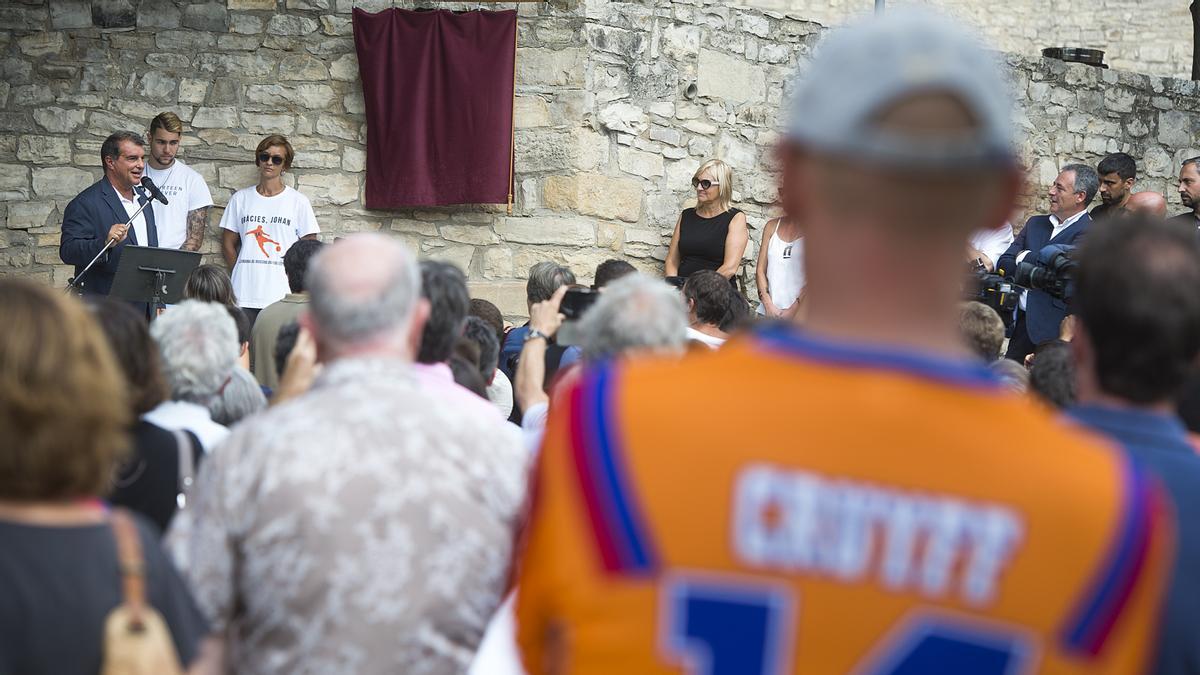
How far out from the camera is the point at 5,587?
1.86m

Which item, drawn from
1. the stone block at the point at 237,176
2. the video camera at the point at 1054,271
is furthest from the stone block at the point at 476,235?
the video camera at the point at 1054,271

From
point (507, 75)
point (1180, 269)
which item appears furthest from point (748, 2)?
point (1180, 269)

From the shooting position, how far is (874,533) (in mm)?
1178

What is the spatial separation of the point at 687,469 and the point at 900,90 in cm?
37

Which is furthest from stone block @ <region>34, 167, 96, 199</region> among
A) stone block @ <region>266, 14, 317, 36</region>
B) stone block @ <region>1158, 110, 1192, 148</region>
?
stone block @ <region>1158, 110, 1192, 148</region>

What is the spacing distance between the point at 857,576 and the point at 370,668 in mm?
1091

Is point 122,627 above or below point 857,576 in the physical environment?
below

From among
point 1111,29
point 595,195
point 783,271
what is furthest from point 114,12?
point 1111,29

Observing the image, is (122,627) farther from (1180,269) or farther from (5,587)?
(1180,269)

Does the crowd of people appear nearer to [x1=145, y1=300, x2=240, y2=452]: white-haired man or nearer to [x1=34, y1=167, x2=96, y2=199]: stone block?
[x1=145, y1=300, x2=240, y2=452]: white-haired man

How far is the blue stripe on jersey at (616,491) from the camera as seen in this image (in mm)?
1204

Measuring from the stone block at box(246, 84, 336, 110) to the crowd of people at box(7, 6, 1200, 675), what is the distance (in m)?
5.67

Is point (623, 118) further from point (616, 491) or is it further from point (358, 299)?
point (616, 491)

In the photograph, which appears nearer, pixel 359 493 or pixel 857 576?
pixel 857 576
